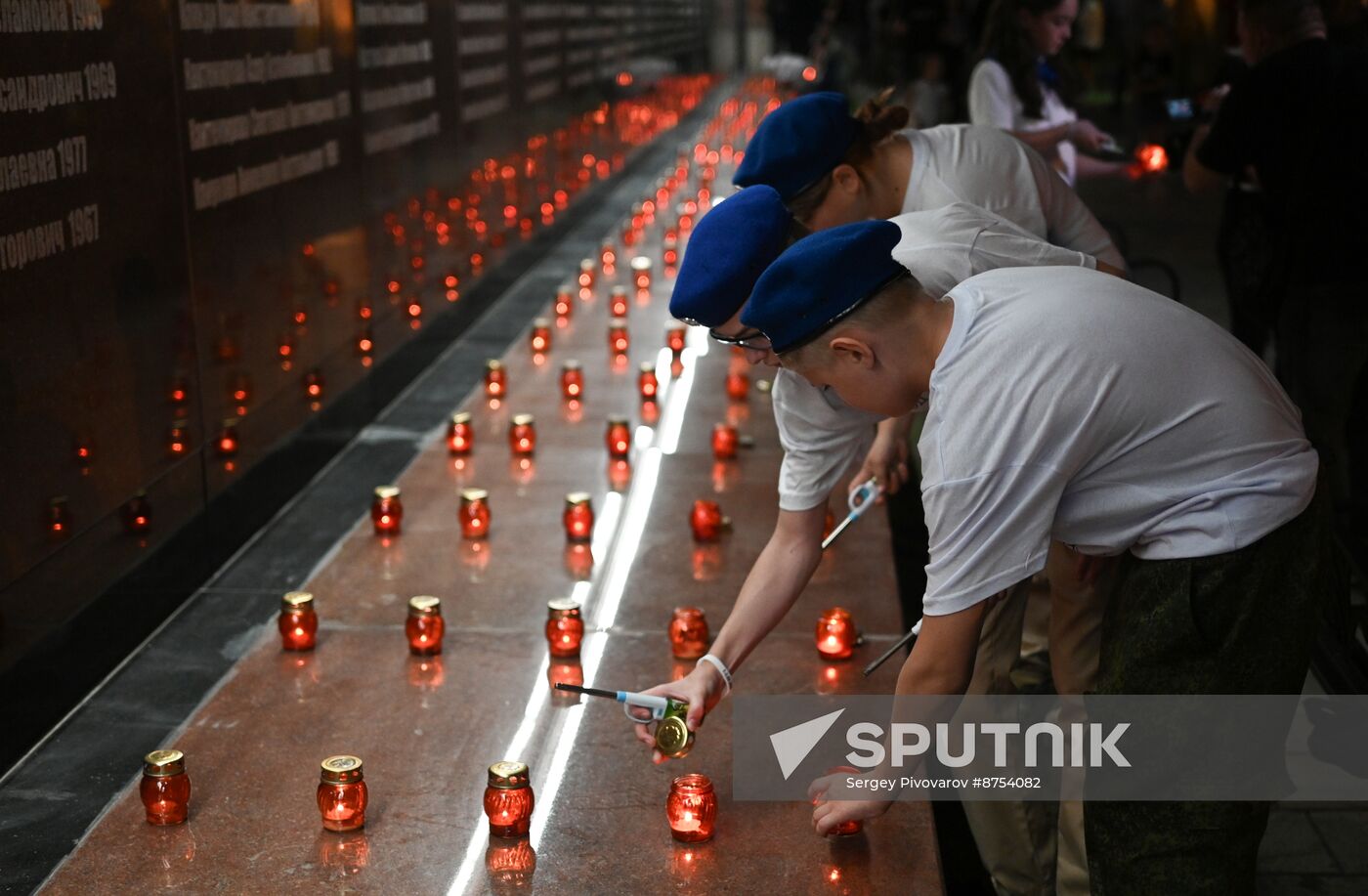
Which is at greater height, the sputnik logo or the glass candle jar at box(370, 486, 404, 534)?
the glass candle jar at box(370, 486, 404, 534)

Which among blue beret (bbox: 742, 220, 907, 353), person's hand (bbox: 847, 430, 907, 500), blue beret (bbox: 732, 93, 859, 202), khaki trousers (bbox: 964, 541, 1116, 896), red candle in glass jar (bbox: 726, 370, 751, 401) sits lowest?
khaki trousers (bbox: 964, 541, 1116, 896)

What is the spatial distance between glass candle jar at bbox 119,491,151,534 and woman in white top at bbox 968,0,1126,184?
307cm

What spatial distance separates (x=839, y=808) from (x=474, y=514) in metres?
2.09

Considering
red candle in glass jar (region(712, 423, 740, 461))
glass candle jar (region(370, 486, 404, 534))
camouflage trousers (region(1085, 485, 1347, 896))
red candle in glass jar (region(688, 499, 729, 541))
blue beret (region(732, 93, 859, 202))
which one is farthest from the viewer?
red candle in glass jar (region(712, 423, 740, 461))

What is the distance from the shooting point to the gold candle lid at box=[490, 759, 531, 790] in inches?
105

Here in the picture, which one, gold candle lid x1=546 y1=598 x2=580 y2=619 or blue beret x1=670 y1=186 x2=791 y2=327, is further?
gold candle lid x1=546 y1=598 x2=580 y2=619

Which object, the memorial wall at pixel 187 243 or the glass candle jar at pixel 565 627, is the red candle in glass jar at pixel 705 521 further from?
the memorial wall at pixel 187 243

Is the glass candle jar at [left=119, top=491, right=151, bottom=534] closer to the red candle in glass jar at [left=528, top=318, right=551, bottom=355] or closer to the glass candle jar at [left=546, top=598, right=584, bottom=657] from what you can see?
the glass candle jar at [left=546, top=598, right=584, bottom=657]

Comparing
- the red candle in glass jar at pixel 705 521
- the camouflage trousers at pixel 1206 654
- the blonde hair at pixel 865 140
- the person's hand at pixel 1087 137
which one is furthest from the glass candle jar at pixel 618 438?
the camouflage trousers at pixel 1206 654

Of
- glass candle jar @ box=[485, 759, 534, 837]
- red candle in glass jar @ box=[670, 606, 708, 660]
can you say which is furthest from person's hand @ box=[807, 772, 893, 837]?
red candle in glass jar @ box=[670, 606, 708, 660]

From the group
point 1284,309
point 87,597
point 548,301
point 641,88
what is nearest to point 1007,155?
point 1284,309

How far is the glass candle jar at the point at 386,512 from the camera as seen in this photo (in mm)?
4410

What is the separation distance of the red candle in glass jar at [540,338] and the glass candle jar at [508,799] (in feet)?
13.7

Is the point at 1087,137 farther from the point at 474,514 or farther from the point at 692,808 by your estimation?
the point at 692,808
